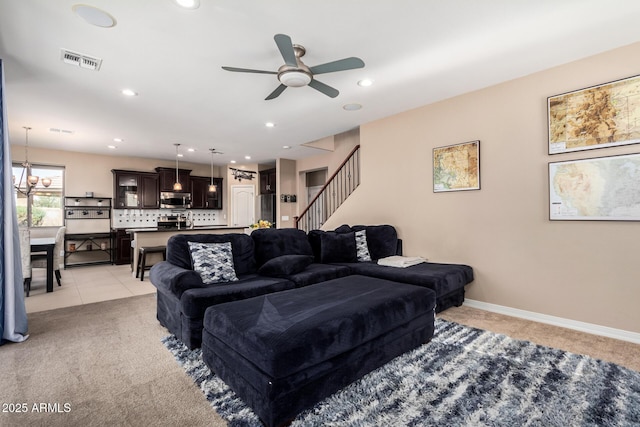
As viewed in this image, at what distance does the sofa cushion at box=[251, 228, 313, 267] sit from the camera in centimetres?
381

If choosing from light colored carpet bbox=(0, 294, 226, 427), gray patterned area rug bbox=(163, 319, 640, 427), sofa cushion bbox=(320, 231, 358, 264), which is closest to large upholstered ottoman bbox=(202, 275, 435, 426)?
gray patterned area rug bbox=(163, 319, 640, 427)

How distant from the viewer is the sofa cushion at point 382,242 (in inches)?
177

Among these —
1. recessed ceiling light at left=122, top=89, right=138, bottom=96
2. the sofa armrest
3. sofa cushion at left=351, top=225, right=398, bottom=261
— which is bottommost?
the sofa armrest

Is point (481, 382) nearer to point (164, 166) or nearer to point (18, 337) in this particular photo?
point (18, 337)

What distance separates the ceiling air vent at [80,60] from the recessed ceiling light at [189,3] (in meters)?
1.42

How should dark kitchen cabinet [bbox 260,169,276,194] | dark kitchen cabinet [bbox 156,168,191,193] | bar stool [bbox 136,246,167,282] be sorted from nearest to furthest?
bar stool [bbox 136,246,167,282] → dark kitchen cabinet [bbox 156,168,191,193] → dark kitchen cabinet [bbox 260,169,276,194]

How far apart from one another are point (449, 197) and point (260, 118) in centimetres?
316

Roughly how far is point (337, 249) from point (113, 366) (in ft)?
9.21

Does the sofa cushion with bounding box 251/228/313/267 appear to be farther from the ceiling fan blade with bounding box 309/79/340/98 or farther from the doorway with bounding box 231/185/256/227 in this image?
the doorway with bounding box 231/185/256/227

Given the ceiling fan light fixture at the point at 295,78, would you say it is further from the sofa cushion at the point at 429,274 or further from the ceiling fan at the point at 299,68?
the sofa cushion at the point at 429,274

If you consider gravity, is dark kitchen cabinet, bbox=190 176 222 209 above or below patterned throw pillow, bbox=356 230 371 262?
above

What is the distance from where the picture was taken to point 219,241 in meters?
3.40

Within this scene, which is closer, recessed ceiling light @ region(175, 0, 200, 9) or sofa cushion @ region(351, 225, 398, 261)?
recessed ceiling light @ region(175, 0, 200, 9)

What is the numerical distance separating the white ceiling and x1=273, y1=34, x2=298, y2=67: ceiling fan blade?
26 cm
